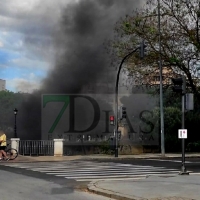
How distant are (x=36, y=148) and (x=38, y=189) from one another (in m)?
18.5

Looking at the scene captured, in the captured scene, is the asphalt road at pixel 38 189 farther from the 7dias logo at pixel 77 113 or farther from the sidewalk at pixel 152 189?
the 7dias logo at pixel 77 113

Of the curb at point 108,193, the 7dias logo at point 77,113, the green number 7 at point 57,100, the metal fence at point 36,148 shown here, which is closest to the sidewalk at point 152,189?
the curb at point 108,193

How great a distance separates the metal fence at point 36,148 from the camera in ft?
93.6

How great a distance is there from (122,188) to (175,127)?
1056 inches

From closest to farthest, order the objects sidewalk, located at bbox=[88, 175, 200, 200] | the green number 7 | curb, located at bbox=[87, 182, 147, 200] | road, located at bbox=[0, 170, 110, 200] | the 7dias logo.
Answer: curb, located at bbox=[87, 182, 147, 200], sidewalk, located at bbox=[88, 175, 200, 200], road, located at bbox=[0, 170, 110, 200], the 7dias logo, the green number 7

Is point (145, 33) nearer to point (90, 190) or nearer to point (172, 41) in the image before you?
point (172, 41)

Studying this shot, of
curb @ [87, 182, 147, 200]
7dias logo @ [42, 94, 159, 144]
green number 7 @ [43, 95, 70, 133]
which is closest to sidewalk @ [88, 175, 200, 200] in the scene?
curb @ [87, 182, 147, 200]

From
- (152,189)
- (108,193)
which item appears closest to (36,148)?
(152,189)

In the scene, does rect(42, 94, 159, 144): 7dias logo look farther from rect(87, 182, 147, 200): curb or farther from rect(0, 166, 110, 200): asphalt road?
rect(87, 182, 147, 200): curb

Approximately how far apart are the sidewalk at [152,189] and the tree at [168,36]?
62.1 ft

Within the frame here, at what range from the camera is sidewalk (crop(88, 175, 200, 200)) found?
9.54m

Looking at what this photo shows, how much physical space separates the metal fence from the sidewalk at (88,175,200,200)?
1647cm

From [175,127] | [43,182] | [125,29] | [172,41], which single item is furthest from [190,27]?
Result: [43,182]

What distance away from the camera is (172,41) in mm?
30922
